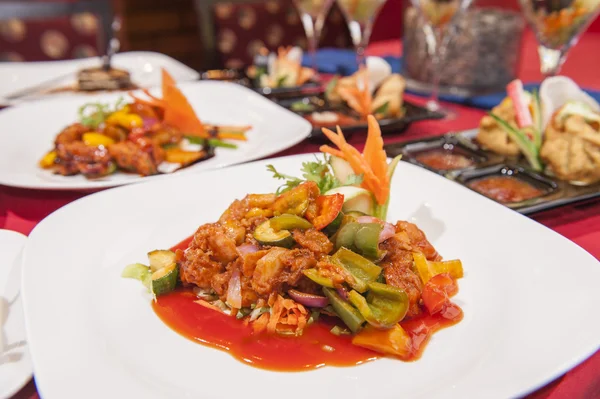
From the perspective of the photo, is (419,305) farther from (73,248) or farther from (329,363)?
(73,248)

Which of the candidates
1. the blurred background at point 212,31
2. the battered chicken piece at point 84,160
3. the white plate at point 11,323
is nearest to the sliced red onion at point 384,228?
the white plate at point 11,323

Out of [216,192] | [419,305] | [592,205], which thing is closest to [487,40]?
[592,205]

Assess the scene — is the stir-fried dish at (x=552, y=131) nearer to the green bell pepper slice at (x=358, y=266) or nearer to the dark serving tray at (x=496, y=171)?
the dark serving tray at (x=496, y=171)

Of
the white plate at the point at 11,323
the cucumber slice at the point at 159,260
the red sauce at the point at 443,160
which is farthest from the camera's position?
the red sauce at the point at 443,160

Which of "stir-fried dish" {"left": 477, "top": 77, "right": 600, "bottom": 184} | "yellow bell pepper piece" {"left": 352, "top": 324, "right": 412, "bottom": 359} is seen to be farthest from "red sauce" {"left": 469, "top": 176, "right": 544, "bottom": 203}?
"yellow bell pepper piece" {"left": 352, "top": 324, "right": 412, "bottom": 359}

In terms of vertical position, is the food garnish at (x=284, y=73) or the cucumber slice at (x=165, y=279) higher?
the food garnish at (x=284, y=73)

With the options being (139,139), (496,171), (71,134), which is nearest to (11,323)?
(139,139)

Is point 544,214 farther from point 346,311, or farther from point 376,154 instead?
point 346,311

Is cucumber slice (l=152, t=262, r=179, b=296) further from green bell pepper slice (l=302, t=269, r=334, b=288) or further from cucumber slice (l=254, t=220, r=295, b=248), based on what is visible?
green bell pepper slice (l=302, t=269, r=334, b=288)
